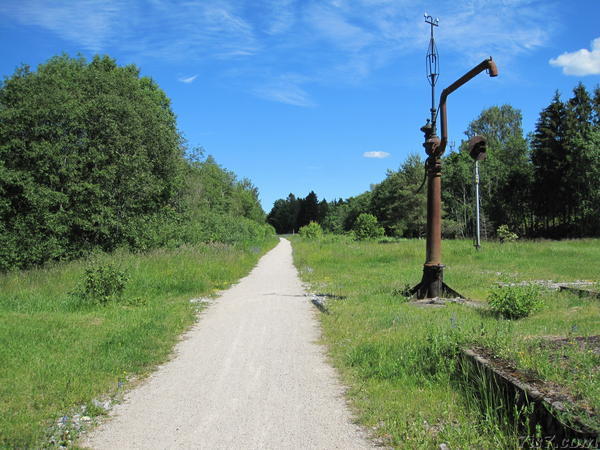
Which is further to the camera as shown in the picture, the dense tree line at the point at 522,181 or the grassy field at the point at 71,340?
the dense tree line at the point at 522,181

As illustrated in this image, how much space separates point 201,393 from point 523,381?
10.6 ft

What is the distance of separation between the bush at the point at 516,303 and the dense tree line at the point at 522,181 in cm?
2843

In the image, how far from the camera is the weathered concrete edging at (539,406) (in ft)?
9.64

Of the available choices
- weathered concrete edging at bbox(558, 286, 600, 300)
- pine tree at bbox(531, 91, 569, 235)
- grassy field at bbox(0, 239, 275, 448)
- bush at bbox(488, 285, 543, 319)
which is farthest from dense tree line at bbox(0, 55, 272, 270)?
pine tree at bbox(531, 91, 569, 235)

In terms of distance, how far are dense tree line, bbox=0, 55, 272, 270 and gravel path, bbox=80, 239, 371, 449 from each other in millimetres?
16560

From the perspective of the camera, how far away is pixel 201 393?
494 cm

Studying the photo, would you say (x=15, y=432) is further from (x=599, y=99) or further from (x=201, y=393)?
(x=599, y=99)

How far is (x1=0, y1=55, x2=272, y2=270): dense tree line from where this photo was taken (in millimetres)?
21016

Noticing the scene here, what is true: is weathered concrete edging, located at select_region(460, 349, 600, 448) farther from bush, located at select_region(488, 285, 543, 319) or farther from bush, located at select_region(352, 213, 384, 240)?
bush, located at select_region(352, 213, 384, 240)

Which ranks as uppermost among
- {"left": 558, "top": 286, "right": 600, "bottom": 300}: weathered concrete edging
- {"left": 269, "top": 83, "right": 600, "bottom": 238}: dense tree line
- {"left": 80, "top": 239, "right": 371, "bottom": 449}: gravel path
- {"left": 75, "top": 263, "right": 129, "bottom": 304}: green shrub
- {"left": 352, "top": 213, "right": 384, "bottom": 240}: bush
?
{"left": 269, "top": 83, "right": 600, "bottom": 238}: dense tree line

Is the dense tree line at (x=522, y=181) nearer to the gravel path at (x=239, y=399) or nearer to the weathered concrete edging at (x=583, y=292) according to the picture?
the weathered concrete edging at (x=583, y=292)

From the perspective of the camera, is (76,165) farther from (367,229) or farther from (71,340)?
(367,229)

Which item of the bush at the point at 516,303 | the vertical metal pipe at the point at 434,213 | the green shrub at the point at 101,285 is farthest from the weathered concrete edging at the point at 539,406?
the green shrub at the point at 101,285

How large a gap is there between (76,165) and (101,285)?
536 inches
